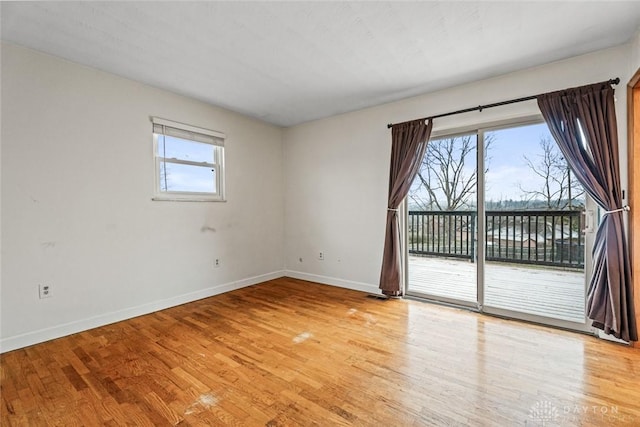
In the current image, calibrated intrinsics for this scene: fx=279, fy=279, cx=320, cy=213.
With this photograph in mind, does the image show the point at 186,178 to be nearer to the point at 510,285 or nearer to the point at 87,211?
the point at 87,211

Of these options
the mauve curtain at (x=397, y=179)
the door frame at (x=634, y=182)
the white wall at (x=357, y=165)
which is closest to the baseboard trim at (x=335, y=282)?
the white wall at (x=357, y=165)

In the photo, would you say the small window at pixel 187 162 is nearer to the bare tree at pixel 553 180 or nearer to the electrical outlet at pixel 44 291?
the electrical outlet at pixel 44 291

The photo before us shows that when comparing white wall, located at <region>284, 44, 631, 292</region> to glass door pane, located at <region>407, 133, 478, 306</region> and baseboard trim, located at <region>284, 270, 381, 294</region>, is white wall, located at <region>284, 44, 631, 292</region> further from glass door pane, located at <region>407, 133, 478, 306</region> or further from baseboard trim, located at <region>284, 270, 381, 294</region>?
glass door pane, located at <region>407, 133, 478, 306</region>

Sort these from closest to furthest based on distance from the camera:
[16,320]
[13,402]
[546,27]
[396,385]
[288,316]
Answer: [13,402] < [396,385] < [546,27] < [16,320] < [288,316]

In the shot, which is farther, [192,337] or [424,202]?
[424,202]

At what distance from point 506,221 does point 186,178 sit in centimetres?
380

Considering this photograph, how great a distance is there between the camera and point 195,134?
3.56 metres

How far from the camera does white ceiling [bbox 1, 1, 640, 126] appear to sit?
192 centimetres

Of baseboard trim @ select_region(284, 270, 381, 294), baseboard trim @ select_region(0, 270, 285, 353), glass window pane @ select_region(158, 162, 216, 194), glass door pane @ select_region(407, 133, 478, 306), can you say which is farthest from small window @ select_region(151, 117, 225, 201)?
glass door pane @ select_region(407, 133, 478, 306)

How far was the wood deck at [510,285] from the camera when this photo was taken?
8.99 feet

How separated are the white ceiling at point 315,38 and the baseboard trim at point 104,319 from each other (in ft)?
7.96

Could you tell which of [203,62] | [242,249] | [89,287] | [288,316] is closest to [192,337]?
[288,316]

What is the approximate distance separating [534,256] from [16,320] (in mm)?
4917

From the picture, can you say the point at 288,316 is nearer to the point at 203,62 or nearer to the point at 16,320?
the point at 16,320
